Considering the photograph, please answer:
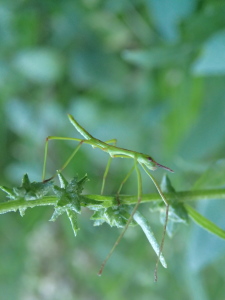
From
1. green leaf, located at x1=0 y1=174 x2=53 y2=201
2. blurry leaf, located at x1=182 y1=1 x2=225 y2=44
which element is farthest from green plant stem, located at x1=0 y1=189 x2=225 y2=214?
blurry leaf, located at x1=182 y1=1 x2=225 y2=44

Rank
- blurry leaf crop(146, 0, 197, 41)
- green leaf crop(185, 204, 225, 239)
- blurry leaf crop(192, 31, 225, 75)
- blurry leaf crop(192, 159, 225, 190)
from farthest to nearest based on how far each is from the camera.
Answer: blurry leaf crop(146, 0, 197, 41)
blurry leaf crop(192, 31, 225, 75)
blurry leaf crop(192, 159, 225, 190)
green leaf crop(185, 204, 225, 239)

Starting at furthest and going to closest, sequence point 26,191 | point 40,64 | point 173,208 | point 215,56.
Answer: point 40,64 → point 215,56 → point 173,208 → point 26,191

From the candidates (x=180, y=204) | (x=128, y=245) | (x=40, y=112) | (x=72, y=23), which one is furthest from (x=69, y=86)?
(x=180, y=204)

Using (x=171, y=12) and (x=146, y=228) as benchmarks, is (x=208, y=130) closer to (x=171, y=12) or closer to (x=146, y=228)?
(x=171, y=12)

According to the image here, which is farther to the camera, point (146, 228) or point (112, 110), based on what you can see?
point (112, 110)

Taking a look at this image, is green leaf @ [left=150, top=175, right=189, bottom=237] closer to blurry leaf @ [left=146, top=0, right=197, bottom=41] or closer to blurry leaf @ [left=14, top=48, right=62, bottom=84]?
blurry leaf @ [left=146, top=0, right=197, bottom=41]

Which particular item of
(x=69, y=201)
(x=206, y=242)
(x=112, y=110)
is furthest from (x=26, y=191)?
(x=112, y=110)
